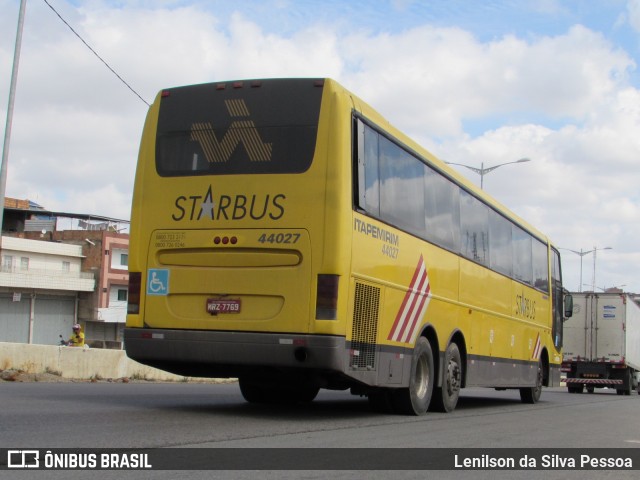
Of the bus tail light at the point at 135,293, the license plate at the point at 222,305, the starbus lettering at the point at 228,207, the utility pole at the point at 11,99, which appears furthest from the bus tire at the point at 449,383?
the utility pole at the point at 11,99

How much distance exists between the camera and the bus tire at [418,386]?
1219cm

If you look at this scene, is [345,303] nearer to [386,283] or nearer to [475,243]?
[386,283]

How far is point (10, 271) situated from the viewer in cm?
6831

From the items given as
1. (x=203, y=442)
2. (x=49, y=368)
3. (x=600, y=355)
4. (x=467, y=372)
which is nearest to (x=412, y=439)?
(x=203, y=442)

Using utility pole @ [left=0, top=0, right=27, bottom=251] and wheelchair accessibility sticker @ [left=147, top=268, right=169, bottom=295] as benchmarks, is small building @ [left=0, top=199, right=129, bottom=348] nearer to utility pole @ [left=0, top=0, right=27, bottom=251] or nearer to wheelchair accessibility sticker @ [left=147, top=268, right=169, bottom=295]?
utility pole @ [left=0, top=0, right=27, bottom=251]

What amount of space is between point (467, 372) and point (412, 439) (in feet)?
18.7

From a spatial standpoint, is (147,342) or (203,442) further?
(147,342)

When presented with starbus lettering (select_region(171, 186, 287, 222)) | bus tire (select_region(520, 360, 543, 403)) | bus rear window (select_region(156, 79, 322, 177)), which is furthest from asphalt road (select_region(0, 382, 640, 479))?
bus tire (select_region(520, 360, 543, 403))

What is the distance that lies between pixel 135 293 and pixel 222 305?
3.95 ft

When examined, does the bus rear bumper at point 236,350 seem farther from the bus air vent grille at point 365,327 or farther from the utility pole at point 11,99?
the utility pole at point 11,99

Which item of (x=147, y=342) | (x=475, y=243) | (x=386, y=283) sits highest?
(x=475, y=243)

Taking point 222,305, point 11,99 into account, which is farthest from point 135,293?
point 11,99

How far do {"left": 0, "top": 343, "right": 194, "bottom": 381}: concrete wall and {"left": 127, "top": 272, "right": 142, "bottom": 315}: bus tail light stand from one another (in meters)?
9.77

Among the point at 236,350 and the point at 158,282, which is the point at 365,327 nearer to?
the point at 236,350
